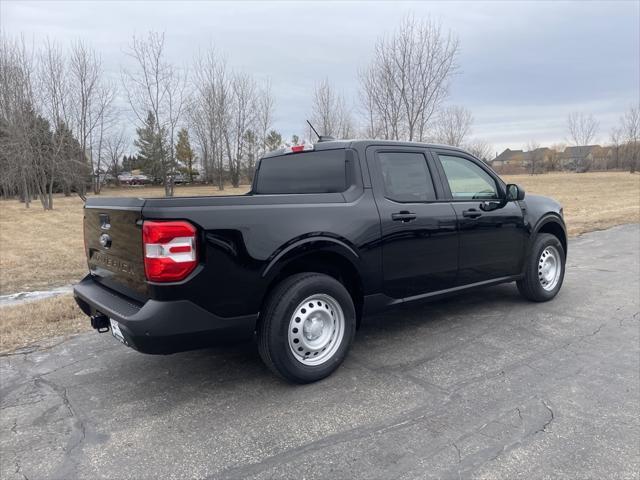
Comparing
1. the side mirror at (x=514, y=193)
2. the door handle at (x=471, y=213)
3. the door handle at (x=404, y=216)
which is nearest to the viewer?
the door handle at (x=404, y=216)

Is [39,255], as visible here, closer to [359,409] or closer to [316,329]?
[316,329]

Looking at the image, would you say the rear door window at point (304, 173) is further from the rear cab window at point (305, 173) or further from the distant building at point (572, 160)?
the distant building at point (572, 160)

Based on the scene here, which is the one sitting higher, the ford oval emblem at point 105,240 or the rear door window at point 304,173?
the rear door window at point 304,173

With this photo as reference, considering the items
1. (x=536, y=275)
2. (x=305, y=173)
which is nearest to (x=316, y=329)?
(x=305, y=173)

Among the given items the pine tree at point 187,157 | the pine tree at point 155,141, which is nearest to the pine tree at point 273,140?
the pine tree at point 187,157

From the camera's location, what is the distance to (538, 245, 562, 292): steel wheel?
540 cm

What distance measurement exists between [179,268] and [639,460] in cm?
277

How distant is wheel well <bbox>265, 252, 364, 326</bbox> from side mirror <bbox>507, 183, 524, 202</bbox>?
2.20 meters

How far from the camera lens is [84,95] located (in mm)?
27188

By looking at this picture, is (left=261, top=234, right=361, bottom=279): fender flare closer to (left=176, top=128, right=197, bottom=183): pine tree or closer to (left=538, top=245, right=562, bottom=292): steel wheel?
(left=538, top=245, right=562, bottom=292): steel wheel

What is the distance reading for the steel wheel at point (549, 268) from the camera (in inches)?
213

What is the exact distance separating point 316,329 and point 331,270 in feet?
1.64

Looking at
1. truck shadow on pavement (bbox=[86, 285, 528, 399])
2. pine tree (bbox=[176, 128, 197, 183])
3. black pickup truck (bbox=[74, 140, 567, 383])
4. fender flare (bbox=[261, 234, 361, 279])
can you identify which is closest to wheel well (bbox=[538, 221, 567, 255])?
black pickup truck (bbox=[74, 140, 567, 383])

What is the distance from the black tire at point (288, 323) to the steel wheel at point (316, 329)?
0.13 ft
